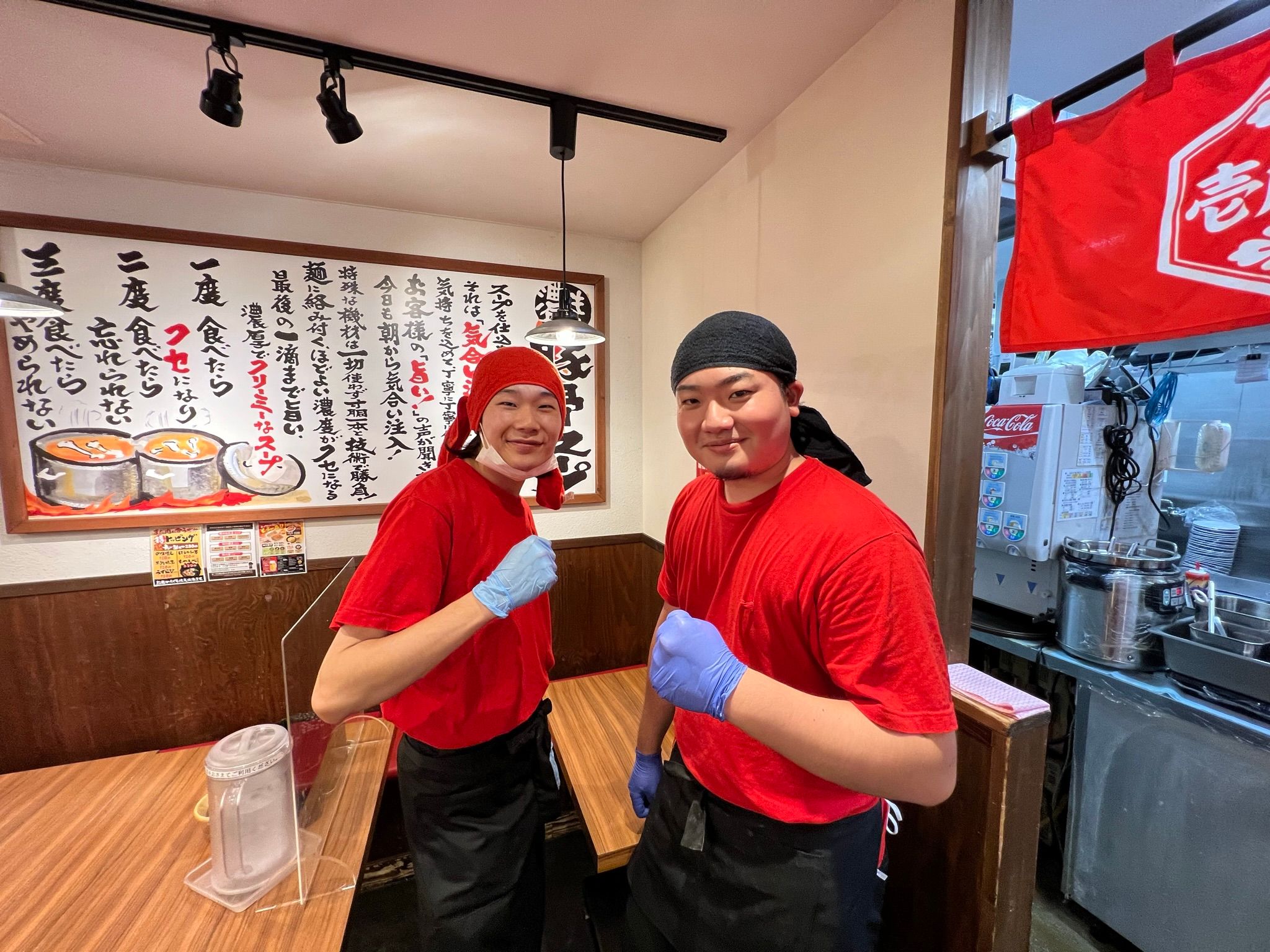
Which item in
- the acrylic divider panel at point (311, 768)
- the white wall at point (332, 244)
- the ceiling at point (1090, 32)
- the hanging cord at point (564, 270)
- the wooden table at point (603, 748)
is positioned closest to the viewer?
the acrylic divider panel at point (311, 768)

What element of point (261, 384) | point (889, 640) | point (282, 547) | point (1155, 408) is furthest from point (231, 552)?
point (1155, 408)

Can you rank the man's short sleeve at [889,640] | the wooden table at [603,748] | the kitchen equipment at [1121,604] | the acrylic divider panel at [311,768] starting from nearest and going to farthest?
the man's short sleeve at [889,640] → the acrylic divider panel at [311,768] → the wooden table at [603,748] → the kitchen equipment at [1121,604]

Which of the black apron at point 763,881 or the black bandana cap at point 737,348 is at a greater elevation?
the black bandana cap at point 737,348

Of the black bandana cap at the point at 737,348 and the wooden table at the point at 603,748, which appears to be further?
the wooden table at the point at 603,748

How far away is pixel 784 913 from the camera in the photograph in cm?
96

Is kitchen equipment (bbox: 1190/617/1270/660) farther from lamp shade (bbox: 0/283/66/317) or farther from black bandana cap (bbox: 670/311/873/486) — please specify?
lamp shade (bbox: 0/283/66/317)

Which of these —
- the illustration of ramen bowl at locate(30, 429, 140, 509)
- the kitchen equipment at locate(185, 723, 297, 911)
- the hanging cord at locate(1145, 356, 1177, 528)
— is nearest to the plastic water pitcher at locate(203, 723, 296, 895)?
the kitchen equipment at locate(185, 723, 297, 911)

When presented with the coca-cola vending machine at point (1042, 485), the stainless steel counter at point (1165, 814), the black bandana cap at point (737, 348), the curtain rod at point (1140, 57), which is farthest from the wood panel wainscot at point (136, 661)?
the stainless steel counter at point (1165, 814)

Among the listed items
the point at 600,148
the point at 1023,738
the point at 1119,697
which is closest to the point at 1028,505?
the point at 1119,697

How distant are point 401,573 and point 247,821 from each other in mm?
1055

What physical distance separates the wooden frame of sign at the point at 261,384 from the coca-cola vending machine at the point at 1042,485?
1.88 metres

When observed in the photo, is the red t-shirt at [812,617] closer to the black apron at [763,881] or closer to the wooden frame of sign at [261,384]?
the black apron at [763,881]

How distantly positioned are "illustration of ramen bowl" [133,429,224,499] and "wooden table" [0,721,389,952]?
3.65 ft

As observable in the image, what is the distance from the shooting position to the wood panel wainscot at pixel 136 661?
2.13 meters
